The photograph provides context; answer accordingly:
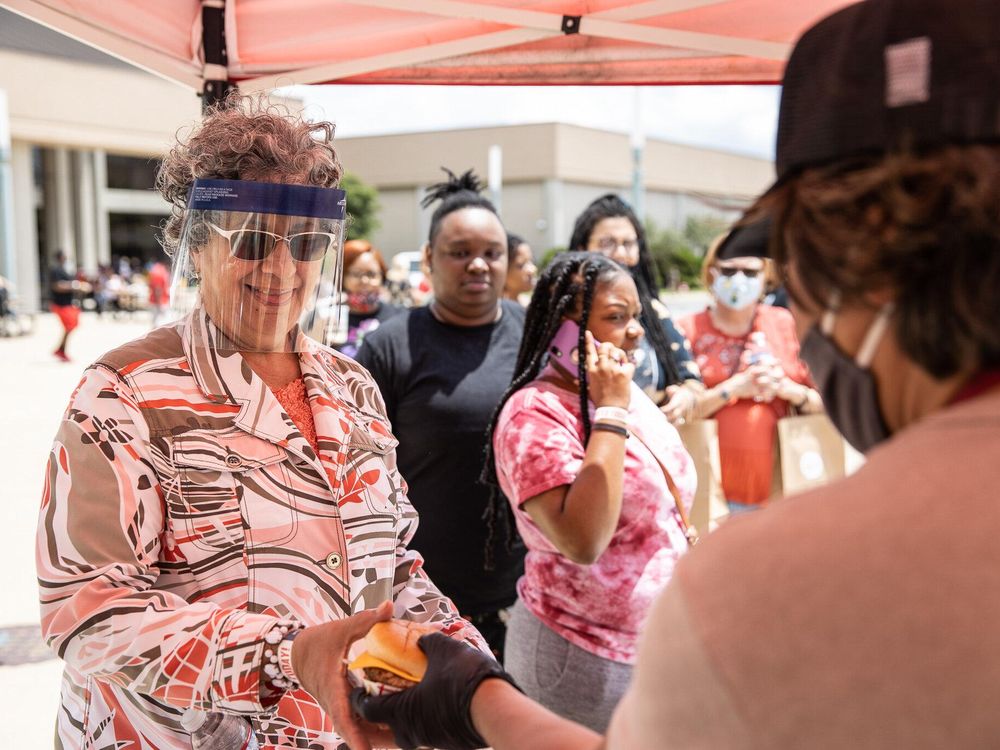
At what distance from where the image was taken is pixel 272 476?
5.43 feet

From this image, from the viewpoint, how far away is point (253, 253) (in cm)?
175

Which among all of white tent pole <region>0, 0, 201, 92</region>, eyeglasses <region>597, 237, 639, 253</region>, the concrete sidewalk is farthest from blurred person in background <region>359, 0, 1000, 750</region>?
the concrete sidewalk

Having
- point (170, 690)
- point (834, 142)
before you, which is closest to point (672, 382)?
point (170, 690)

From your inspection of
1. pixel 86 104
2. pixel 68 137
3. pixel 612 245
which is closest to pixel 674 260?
pixel 86 104

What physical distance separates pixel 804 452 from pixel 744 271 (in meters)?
0.89

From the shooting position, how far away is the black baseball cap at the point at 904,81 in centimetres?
84

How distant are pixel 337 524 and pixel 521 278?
4443mm

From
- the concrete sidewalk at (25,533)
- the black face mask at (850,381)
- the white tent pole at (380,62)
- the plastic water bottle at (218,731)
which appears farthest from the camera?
the concrete sidewalk at (25,533)

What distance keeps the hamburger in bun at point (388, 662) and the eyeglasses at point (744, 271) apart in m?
3.28

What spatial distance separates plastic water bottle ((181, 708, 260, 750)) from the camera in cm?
160

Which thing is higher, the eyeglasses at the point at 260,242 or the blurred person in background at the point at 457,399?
the eyeglasses at the point at 260,242

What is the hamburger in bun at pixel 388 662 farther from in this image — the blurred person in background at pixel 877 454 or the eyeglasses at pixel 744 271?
the eyeglasses at pixel 744 271

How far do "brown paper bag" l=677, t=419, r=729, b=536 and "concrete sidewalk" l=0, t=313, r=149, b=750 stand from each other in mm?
2769

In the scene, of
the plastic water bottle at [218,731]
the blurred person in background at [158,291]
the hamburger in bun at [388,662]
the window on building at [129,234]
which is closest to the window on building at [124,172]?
the window on building at [129,234]
